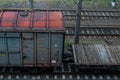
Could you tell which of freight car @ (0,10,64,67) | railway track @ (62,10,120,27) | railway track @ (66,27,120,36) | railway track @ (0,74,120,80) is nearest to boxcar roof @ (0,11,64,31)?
freight car @ (0,10,64,67)

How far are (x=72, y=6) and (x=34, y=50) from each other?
469 inches

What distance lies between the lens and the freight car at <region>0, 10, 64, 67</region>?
55.9 feet

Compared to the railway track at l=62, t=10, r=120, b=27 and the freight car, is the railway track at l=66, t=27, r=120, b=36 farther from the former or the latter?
the freight car

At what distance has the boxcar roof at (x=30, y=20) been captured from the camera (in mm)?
17183

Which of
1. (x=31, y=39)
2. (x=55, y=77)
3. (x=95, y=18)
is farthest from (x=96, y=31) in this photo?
(x=31, y=39)

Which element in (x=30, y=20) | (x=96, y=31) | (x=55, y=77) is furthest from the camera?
(x=96, y=31)

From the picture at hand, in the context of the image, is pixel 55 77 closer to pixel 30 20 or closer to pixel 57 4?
pixel 30 20

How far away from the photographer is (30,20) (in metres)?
17.6

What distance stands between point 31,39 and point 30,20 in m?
1.23

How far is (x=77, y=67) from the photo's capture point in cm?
1838

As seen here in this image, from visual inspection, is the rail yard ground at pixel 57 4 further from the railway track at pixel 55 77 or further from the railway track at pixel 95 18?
→ the railway track at pixel 55 77

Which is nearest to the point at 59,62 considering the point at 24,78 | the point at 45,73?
the point at 45,73

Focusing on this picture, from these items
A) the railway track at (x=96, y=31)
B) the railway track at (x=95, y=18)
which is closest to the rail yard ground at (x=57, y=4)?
the railway track at (x=95, y=18)

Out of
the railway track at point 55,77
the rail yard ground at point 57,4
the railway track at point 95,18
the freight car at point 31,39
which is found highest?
the rail yard ground at point 57,4
